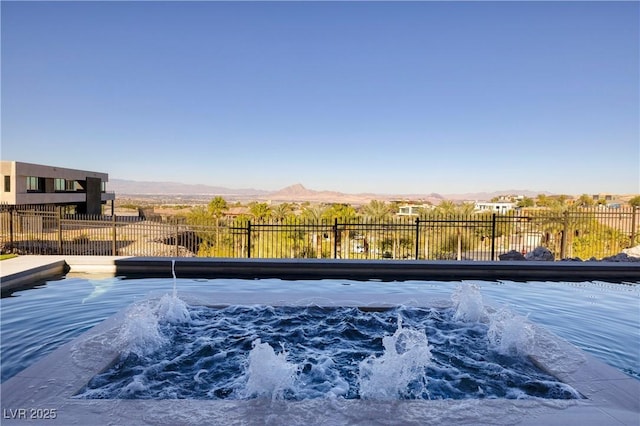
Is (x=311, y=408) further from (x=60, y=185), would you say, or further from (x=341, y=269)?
(x=60, y=185)

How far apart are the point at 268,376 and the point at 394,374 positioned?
1.00 meters

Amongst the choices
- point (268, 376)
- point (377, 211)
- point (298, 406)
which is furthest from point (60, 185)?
point (298, 406)

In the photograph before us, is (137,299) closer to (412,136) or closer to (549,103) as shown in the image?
(549,103)

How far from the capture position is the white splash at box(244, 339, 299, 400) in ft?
10.2

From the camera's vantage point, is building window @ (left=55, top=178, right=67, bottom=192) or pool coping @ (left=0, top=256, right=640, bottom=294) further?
building window @ (left=55, top=178, right=67, bottom=192)

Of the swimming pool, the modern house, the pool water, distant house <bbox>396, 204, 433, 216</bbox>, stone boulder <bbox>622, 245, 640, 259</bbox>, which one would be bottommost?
the swimming pool

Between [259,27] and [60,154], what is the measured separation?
43.0m

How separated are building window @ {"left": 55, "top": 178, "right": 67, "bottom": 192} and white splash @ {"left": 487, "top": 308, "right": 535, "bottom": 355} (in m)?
40.8

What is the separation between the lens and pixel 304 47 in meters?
27.0

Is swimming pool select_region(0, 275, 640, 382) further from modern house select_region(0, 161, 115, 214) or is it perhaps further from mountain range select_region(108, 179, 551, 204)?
mountain range select_region(108, 179, 551, 204)

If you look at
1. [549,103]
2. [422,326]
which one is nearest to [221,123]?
[549,103]

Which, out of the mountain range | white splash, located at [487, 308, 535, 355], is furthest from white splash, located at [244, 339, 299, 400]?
the mountain range

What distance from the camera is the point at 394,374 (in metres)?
3.35

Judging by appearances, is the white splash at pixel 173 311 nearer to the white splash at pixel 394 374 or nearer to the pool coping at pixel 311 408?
the pool coping at pixel 311 408
